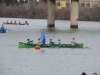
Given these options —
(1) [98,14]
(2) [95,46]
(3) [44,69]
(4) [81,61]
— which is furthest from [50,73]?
(1) [98,14]

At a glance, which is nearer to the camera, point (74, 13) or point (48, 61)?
point (48, 61)

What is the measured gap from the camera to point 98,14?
6373 inches

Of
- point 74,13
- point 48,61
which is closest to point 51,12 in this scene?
point 74,13

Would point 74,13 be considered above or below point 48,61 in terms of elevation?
above

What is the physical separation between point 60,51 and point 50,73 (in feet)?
60.3

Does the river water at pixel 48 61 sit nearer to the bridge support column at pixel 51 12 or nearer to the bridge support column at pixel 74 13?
the bridge support column at pixel 74 13

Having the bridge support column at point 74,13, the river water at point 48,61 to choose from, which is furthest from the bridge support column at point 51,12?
the river water at point 48,61

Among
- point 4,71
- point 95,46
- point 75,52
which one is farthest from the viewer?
point 95,46

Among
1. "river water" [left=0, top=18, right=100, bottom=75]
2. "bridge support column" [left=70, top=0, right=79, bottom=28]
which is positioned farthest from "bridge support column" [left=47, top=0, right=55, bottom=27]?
"river water" [left=0, top=18, right=100, bottom=75]

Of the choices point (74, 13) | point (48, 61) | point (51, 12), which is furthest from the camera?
point (51, 12)

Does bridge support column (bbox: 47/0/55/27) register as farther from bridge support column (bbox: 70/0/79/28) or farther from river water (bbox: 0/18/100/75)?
river water (bbox: 0/18/100/75)

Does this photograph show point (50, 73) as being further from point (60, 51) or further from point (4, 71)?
point (60, 51)

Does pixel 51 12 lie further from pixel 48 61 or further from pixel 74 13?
pixel 48 61

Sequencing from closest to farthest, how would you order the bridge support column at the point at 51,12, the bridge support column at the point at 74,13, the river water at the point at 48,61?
the river water at the point at 48,61 < the bridge support column at the point at 74,13 < the bridge support column at the point at 51,12
